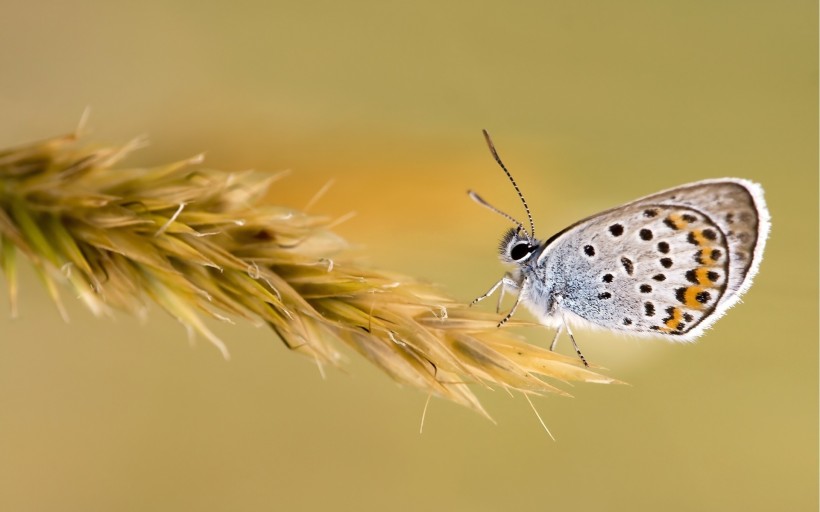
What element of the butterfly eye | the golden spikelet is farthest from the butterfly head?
the golden spikelet

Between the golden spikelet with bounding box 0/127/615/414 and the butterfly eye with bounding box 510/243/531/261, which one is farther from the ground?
the butterfly eye with bounding box 510/243/531/261

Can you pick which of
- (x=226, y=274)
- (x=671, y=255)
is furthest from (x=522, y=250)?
(x=226, y=274)

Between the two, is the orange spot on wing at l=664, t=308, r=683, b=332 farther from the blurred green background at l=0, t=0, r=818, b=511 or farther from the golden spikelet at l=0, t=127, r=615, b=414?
the blurred green background at l=0, t=0, r=818, b=511

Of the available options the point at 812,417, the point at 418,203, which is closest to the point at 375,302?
the point at 418,203

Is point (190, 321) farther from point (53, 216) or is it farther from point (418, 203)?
point (418, 203)

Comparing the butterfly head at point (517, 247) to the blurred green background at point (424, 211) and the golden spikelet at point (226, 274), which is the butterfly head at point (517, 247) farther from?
the golden spikelet at point (226, 274)

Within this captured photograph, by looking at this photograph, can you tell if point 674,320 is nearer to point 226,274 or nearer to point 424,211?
point 424,211

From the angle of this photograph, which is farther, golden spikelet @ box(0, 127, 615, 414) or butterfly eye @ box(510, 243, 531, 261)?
butterfly eye @ box(510, 243, 531, 261)

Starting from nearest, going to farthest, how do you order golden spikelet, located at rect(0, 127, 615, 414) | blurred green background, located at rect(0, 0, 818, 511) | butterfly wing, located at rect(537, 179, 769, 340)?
golden spikelet, located at rect(0, 127, 615, 414) → butterfly wing, located at rect(537, 179, 769, 340) → blurred green background, located at rect(0, 0, 818, 511)
